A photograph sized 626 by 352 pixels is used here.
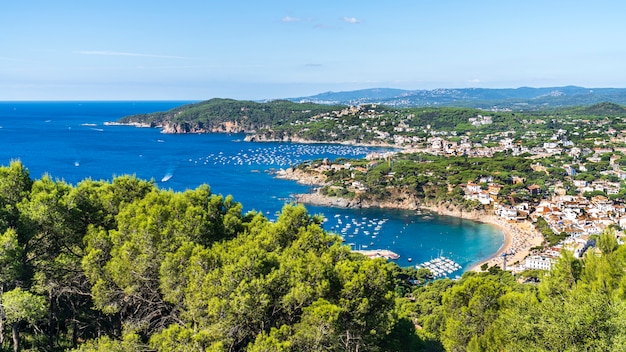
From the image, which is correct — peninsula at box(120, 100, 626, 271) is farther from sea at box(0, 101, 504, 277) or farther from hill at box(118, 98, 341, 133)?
hill at box(118, 98, 341, 133)

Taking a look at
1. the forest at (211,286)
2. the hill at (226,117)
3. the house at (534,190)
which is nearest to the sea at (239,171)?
the forest at (211,286)

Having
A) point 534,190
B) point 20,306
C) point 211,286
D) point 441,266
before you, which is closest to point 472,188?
point 534,190

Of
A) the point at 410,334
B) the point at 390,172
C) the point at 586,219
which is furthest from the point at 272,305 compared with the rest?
the point at 390,172

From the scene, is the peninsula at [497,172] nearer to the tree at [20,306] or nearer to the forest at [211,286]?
the forest at [211,286]

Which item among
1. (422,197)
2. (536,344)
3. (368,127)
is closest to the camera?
(536,344)

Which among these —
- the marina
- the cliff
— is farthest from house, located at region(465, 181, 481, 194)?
the marina

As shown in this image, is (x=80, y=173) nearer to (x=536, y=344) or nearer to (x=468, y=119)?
(x=536, y=344)
